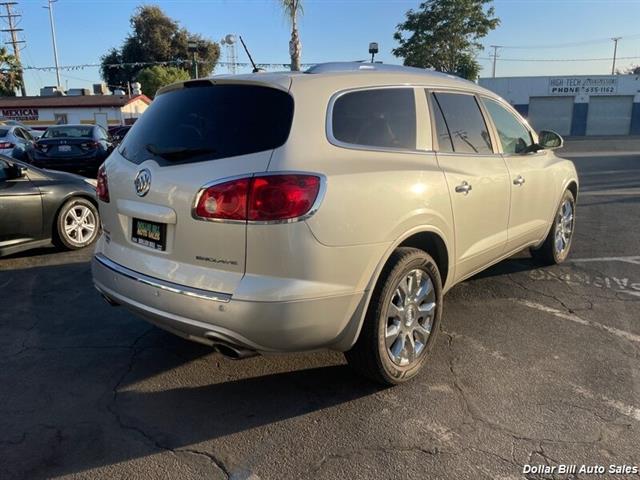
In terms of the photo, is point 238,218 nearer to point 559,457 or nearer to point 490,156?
point 559,457

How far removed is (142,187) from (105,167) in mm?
655

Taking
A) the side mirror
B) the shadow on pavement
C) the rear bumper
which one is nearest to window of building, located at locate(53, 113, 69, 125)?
the shadow on pavement

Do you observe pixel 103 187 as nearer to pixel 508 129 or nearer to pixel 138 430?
pixel 138 430

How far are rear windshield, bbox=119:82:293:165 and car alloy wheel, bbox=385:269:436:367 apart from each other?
3.86 ft

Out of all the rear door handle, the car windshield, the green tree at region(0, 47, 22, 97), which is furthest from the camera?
the green tree at region(0, 47, 22, 97)

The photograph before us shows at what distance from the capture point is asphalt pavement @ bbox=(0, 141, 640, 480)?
258 centimetres

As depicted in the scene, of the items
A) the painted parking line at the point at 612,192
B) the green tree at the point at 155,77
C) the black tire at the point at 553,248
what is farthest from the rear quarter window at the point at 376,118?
the green tree at the point at 155,77

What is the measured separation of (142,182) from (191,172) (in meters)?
0.40

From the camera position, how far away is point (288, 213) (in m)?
2.56

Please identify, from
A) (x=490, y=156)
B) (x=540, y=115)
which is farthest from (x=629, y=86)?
(x=490, y=156)

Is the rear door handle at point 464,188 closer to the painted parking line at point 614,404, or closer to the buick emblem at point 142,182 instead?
the painted parking line at point 614,404

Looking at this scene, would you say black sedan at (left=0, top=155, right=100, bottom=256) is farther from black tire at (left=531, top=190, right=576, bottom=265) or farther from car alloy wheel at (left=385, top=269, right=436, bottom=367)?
black tire at (left=531, top=190, right=576, bottom=265)

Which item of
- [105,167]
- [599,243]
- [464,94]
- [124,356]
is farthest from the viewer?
[599,243]

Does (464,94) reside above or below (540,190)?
above
